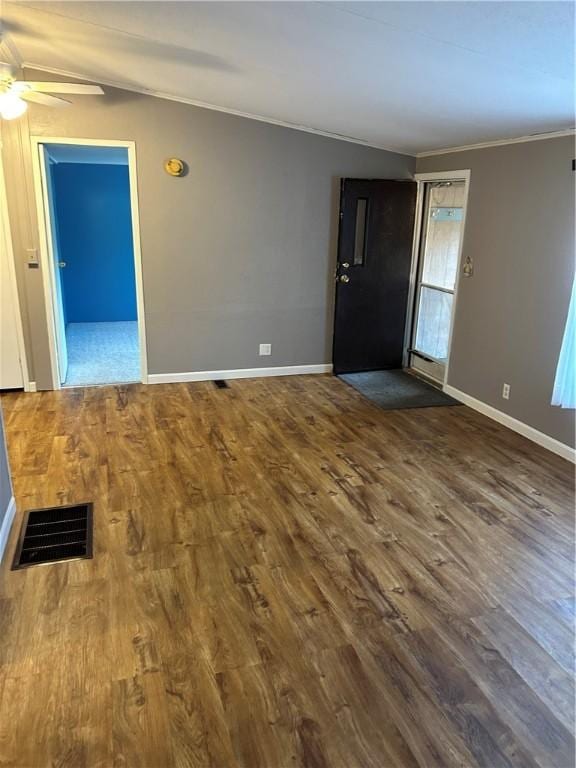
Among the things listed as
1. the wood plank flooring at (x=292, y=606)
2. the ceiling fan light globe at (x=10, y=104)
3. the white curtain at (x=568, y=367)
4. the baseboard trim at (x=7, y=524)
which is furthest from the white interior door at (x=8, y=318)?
the white curtain at (x=568, y=367)

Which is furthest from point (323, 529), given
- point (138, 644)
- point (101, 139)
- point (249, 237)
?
point (101, 139)

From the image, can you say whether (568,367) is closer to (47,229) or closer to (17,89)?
(17,89)

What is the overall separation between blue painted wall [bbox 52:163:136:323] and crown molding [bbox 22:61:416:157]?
3.19m

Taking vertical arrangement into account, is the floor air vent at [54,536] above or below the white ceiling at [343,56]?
below

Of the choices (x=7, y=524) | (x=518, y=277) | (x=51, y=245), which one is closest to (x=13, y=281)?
(x=51, y=245)

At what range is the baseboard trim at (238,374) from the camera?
5.19 m

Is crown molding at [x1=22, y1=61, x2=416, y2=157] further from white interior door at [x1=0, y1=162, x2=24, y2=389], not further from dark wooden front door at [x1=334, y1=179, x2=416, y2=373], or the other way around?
white interior door at [x1=0, y1=162, x2=24, y2=389]

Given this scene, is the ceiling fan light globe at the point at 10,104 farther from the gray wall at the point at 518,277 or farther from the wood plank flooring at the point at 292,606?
the gray wall at the point at 518,277

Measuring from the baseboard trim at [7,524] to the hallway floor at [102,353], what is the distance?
7.59 feet

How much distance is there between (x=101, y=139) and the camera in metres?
4.48

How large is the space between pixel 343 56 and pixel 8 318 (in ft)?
11.3

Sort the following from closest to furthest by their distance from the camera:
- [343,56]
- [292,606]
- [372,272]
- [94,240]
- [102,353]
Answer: [292,606]
[343,56]
[372,272]
[102,353]
[94,240]

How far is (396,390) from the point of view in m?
5.16

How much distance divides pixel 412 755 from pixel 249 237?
4301mm
